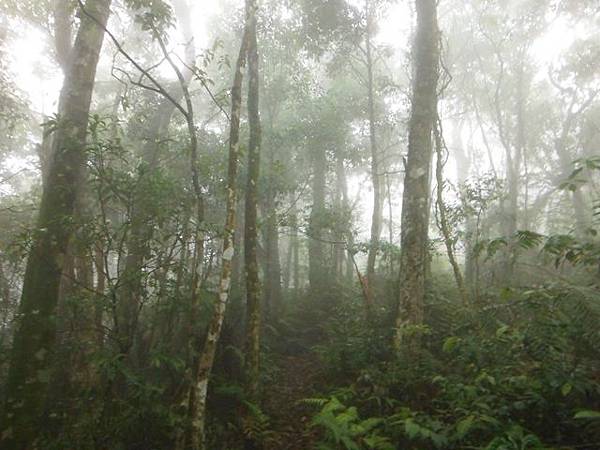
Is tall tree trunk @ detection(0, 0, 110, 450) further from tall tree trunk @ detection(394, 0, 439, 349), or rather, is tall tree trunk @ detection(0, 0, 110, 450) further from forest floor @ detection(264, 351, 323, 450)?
tall tree trunk @ detection(394, 0, 439, 349)

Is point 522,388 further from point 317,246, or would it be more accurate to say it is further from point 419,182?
point 317,246

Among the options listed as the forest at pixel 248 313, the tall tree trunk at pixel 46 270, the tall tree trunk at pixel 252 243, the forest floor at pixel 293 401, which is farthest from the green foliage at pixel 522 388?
the tall tree trunk at pixel 46 270

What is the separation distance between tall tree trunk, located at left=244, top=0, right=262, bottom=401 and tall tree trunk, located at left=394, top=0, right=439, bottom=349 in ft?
7.90

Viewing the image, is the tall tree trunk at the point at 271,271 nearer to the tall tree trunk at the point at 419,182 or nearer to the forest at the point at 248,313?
the forest at the point at 248,313

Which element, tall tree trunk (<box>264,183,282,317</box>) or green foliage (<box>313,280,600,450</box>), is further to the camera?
tall tree trunk (<box>264,183,282,317</box>)

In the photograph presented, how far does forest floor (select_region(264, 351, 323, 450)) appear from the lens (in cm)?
636

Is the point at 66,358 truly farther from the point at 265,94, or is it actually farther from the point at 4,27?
the point at 4,27

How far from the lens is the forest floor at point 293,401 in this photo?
636 cm

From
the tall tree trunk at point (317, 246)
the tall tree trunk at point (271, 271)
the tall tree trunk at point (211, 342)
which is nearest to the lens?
the tall tree trunk at point (211, 342)

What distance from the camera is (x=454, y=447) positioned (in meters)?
4.25

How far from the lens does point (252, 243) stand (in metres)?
6.86

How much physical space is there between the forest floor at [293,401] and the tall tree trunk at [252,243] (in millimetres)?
822

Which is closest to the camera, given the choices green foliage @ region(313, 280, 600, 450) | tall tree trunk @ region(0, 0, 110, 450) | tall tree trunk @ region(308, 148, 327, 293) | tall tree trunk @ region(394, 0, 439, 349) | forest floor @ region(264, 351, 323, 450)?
green foliage @ region(313, 280, 600, 450)

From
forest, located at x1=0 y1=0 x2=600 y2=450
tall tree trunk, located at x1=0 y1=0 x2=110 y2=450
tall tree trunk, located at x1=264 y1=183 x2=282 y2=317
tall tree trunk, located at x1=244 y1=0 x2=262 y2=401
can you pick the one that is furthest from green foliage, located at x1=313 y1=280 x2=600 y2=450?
tall tree trunk, located at x1=264 y1=183 x2=282 y2=317
